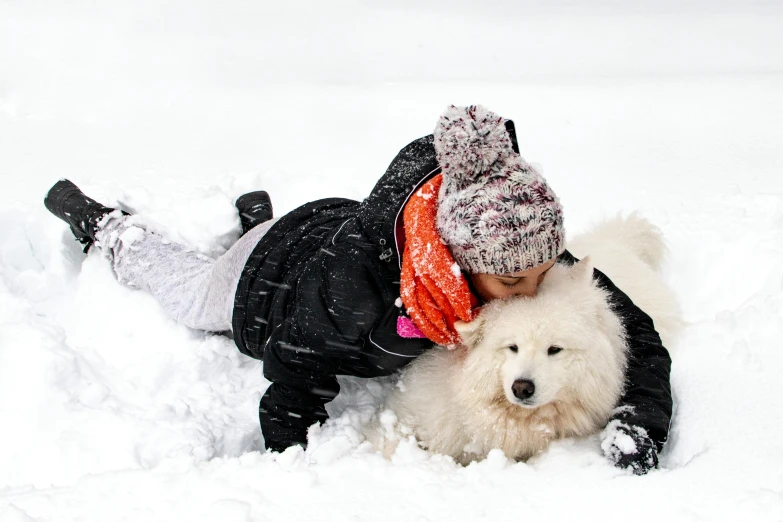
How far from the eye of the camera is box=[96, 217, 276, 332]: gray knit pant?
328 cm

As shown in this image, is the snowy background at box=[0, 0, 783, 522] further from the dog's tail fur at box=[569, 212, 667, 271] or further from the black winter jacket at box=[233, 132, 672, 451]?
the dog's tail fur at box=[569, 212, 667, 271]

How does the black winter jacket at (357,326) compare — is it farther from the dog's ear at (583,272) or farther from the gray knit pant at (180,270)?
the gray knit pant at (180,270)

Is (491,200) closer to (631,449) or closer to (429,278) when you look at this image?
(429,278)

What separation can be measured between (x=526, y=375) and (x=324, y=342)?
2.59 feet

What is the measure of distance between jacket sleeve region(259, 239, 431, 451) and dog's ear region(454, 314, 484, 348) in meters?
0.23

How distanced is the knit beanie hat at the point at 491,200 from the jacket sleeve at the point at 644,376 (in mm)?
620

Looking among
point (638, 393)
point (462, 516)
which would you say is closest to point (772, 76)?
point (638, 393)

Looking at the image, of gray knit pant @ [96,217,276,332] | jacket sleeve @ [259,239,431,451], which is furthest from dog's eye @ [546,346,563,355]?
gray knit pant @ [96,217,276,332]

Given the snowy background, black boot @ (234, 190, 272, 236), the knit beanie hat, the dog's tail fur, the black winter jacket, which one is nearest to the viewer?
the snowy background

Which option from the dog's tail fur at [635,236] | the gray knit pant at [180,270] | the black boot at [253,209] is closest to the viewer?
the gray knit pant at [180,270]

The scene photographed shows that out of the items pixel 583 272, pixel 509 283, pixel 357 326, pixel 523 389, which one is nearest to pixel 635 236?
pixel 583 272

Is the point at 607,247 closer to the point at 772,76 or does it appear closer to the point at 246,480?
the point at 246,480

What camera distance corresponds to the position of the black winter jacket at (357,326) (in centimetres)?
242

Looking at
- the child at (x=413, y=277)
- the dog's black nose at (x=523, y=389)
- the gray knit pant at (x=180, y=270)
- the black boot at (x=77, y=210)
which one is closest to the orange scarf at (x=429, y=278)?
the child at (x=413, y=277)
